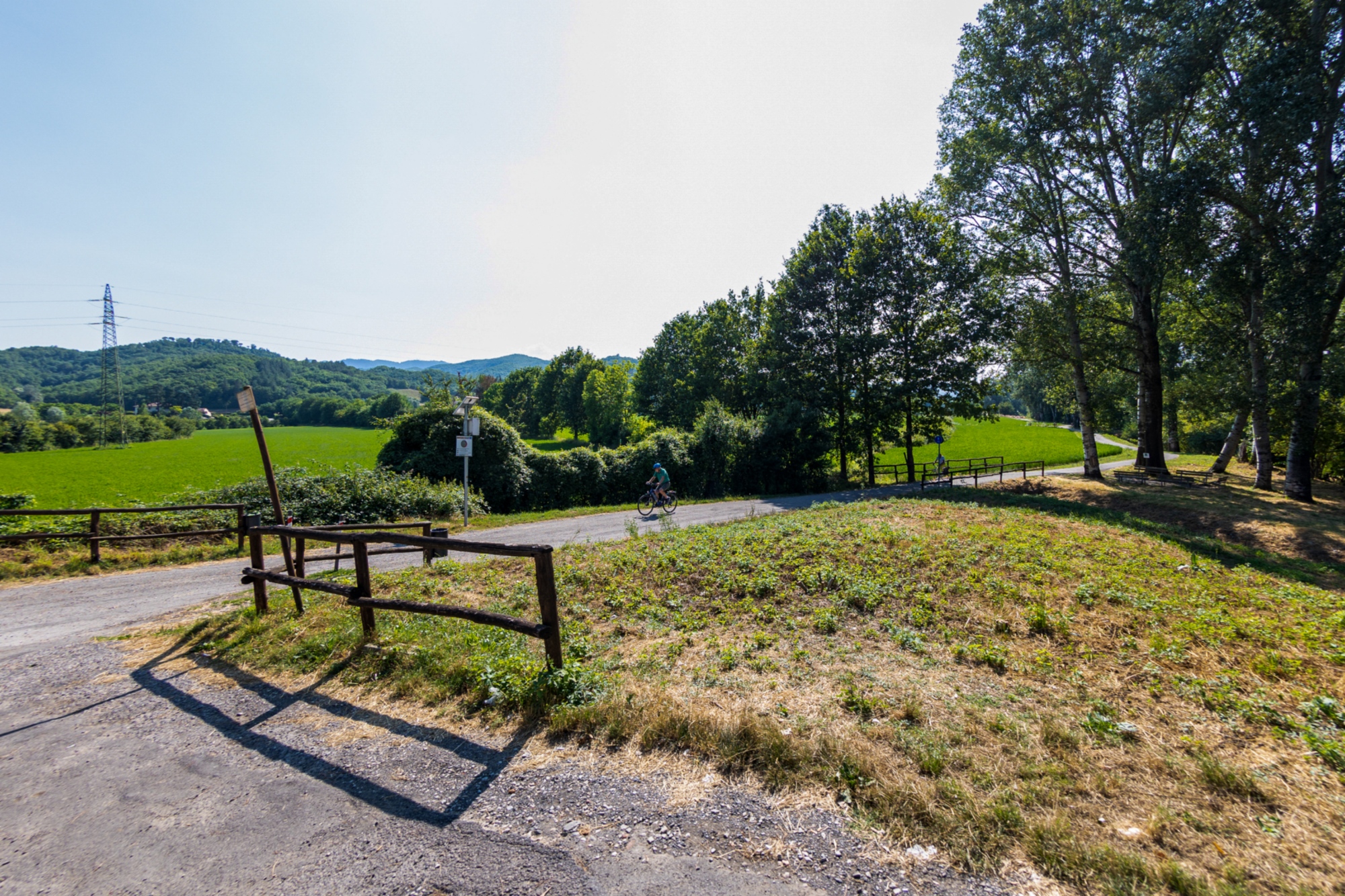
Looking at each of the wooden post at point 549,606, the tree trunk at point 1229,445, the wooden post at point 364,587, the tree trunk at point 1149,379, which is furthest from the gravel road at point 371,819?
the tree trunk at point 1229,445

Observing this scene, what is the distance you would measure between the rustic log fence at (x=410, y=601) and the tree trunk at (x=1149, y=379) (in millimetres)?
26662

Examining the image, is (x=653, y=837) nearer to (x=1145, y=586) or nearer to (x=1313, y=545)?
(x=1145, y=586)

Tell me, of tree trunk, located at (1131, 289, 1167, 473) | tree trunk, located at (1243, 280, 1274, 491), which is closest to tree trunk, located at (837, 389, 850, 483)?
tree trunk, located at (1131, 289, 1167, 473)

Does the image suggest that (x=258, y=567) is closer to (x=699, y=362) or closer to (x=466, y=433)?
(x=466, y=433)

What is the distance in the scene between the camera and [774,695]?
469 centimetres

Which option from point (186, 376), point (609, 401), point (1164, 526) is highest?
point (186, 376)

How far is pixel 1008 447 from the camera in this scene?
52438 millimetres

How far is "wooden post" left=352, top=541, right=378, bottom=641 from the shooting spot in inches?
227

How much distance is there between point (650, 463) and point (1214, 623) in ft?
71.4

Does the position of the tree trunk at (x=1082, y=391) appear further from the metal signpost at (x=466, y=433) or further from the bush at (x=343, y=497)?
the bush at (x=343, y=497)

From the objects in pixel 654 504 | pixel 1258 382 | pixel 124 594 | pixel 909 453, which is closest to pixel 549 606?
pixel 124 594

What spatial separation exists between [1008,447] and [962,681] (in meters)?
55.9

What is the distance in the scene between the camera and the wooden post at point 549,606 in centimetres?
471

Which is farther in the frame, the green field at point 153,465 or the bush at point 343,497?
the green field at point 153,465
